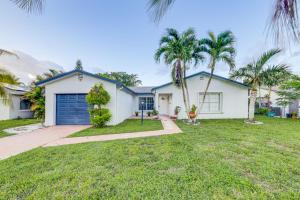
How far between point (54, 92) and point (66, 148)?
7.13 m

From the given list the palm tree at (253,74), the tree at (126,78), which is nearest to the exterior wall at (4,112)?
the palm tree at (253,74)

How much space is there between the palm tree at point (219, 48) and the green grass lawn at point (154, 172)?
6653 millimetres

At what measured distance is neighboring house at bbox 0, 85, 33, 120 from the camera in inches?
553

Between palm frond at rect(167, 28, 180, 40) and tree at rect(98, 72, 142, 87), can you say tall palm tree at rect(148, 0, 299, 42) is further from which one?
tree at rect(98, 72, 142, 87)

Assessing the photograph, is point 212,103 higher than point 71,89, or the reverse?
point 71,89

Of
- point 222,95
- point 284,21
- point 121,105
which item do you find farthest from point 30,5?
point 222,95

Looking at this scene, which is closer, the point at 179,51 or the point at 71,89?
the point at 179,51

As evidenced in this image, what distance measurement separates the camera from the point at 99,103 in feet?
32.0

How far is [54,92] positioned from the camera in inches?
429

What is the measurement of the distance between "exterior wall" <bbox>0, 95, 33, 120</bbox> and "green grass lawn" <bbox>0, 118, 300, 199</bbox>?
12.9m

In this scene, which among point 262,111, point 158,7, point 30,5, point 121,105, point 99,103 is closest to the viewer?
point 30,5

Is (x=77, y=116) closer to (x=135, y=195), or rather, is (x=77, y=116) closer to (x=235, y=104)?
(x=135, y=195)

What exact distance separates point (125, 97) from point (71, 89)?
469 cm

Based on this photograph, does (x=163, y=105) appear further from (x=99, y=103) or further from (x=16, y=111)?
(x=16, y=111)
